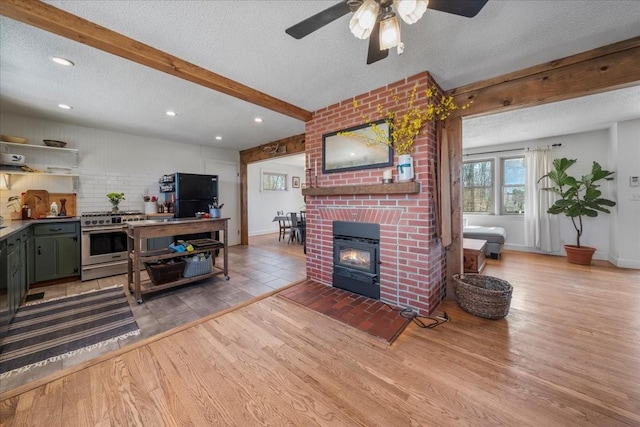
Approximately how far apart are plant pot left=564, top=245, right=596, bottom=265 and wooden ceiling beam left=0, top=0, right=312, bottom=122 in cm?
572

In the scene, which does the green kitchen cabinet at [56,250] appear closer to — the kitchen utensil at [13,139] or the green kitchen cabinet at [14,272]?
the green kitchen cabinet at [14,272]

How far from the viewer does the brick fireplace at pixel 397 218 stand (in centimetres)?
229

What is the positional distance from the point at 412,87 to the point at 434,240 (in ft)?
5.12

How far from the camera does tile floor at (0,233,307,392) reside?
1729 mm

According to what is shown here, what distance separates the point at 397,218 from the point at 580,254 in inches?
157

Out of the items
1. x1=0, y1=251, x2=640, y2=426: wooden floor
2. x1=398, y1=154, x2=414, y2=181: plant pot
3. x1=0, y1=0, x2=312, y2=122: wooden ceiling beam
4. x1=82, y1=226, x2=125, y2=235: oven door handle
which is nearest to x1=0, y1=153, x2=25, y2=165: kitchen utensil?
x1=82, y1=226, x2=125, y2=235: oven door handle

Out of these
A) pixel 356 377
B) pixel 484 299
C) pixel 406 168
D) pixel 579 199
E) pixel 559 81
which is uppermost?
pixel 559 81

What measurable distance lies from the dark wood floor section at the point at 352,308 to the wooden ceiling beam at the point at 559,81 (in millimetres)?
2230

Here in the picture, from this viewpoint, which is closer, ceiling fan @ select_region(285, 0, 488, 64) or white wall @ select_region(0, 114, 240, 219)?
ceiling fan @ select_region(285, 0, 488, 64)

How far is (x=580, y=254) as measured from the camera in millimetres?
3977

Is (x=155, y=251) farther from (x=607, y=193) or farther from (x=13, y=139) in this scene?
(x=607, y=193)

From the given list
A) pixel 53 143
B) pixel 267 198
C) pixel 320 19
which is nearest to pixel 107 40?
pixel 320 19

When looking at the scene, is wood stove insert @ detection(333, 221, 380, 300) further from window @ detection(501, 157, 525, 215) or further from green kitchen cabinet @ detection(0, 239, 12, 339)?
window @ detection(501, 157, 525, 215)

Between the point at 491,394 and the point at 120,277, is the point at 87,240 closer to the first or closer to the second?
the point at 120,277
